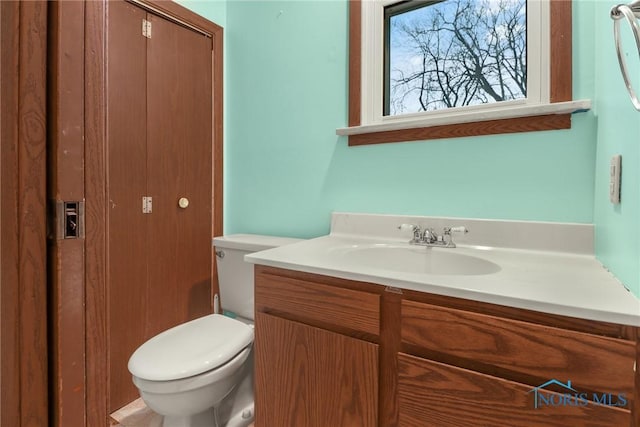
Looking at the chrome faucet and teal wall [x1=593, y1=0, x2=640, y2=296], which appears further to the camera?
the chrome faucet

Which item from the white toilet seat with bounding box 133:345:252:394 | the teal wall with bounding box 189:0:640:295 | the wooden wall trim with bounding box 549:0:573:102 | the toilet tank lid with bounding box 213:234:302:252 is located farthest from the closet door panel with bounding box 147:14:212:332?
the wooden wall trim with bounding box 549:0:573:102

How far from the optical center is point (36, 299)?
1.59ft

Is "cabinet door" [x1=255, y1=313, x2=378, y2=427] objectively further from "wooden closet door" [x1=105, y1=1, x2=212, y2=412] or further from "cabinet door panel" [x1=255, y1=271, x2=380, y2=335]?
"wooden closet door" [x1=105, y1=1, x2=212, y2=412]

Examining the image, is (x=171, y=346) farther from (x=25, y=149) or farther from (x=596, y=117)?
(x=596, y=117)

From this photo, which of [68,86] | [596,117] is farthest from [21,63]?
[596,117]

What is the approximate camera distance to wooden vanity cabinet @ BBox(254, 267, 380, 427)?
807 millimetres

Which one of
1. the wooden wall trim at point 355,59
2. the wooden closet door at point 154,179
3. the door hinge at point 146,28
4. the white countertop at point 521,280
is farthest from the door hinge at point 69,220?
the door hinge at point 146,28

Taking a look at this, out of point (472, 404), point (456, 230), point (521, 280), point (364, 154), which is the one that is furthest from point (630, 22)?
point (364, 154)

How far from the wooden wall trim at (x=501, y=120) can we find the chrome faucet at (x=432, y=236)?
354mm

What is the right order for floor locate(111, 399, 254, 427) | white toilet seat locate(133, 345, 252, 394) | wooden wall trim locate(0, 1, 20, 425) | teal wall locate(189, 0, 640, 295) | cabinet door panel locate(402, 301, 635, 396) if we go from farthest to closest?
floor locate(111, 399, 254, 427) < white toilet seat locate(133, 345, 252, 394) < teal wall locate(189, 0, 640, 295) < cabinet door panel locate(402, 301, 635, 396) < wooden wall trim locate(0, 1, 20, 425)

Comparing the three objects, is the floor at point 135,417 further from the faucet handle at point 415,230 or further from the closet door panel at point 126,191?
the faucet handle at point 415,230

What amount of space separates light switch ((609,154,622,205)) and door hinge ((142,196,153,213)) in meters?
1.67

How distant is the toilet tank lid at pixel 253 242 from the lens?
1.39m

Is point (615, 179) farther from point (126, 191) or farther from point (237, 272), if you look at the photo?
point (126, 191)
